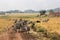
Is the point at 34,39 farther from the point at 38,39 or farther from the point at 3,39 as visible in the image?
the point at 3,39

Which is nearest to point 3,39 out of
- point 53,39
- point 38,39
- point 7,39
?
point 7,39

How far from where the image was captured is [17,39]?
24.0 meters

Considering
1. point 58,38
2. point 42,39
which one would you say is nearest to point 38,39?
point 42,39

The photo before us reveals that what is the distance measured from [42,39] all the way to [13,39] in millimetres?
3552

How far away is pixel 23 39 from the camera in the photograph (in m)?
24.2

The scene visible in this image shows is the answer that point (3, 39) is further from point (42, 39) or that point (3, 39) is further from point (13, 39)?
point (42, 39)

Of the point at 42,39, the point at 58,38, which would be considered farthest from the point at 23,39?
the point at 58,38

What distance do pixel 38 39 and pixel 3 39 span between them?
4.29 metres

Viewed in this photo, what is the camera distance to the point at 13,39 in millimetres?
24094

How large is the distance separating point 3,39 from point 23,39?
96.5 inches

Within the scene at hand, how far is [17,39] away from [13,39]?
495 mm

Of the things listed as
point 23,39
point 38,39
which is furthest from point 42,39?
point 23,39

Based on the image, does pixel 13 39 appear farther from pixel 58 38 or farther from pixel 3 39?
pixel 58 38

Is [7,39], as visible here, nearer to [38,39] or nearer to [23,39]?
[23,39]
